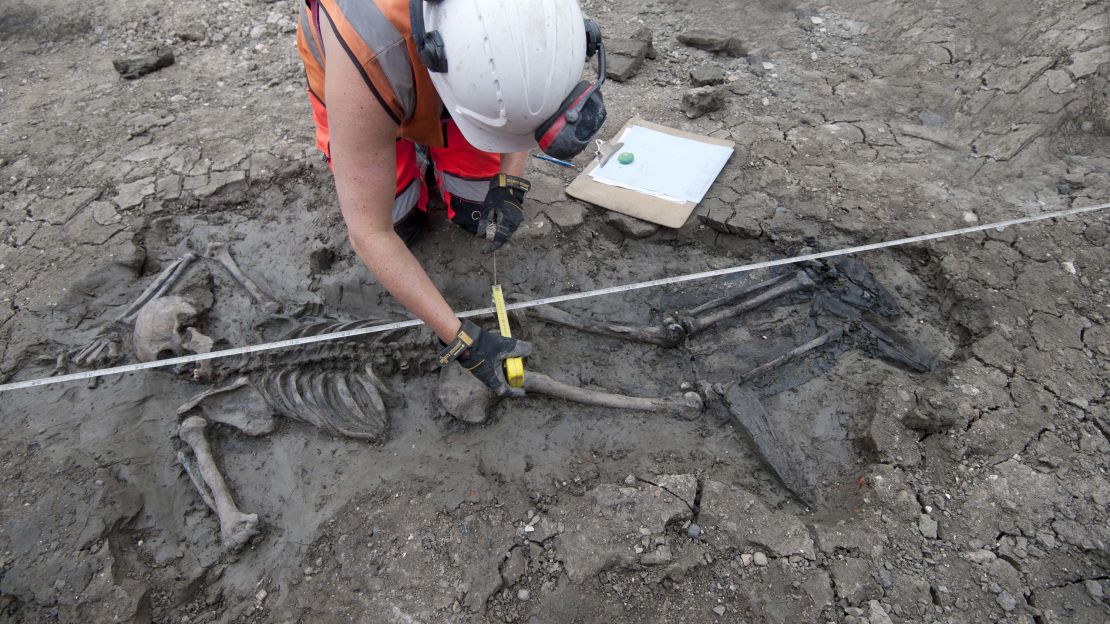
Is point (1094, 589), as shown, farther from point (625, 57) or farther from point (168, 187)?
point (168, 187)

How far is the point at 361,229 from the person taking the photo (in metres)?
2.01

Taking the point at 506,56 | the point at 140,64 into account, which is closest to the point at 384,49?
the point at 506,56

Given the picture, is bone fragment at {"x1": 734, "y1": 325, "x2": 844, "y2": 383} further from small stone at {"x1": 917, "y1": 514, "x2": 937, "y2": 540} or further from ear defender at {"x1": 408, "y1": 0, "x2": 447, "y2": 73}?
ear defender at {"x1": 408, "y1": 0, "x2": 447, "y2": 73}

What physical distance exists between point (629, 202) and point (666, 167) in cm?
38

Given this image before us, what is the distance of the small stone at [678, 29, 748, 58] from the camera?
161 inches

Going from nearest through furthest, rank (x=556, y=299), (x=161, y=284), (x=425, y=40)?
(x=425, y=40), (x=556, y=299), (x=161, y=284)


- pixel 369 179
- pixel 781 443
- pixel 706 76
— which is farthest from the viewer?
pixel 706 76

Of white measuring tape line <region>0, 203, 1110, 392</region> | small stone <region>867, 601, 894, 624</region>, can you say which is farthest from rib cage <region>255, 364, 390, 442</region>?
small stone <region>867, 601, 894, 624</region>

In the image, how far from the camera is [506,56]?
59.9 inches

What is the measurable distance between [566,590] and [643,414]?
0.75 metres

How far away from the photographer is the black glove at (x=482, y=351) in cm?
207

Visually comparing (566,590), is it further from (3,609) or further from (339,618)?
(3,609)

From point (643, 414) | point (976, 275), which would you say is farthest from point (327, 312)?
point (976, 275)

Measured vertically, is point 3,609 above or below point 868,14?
below
